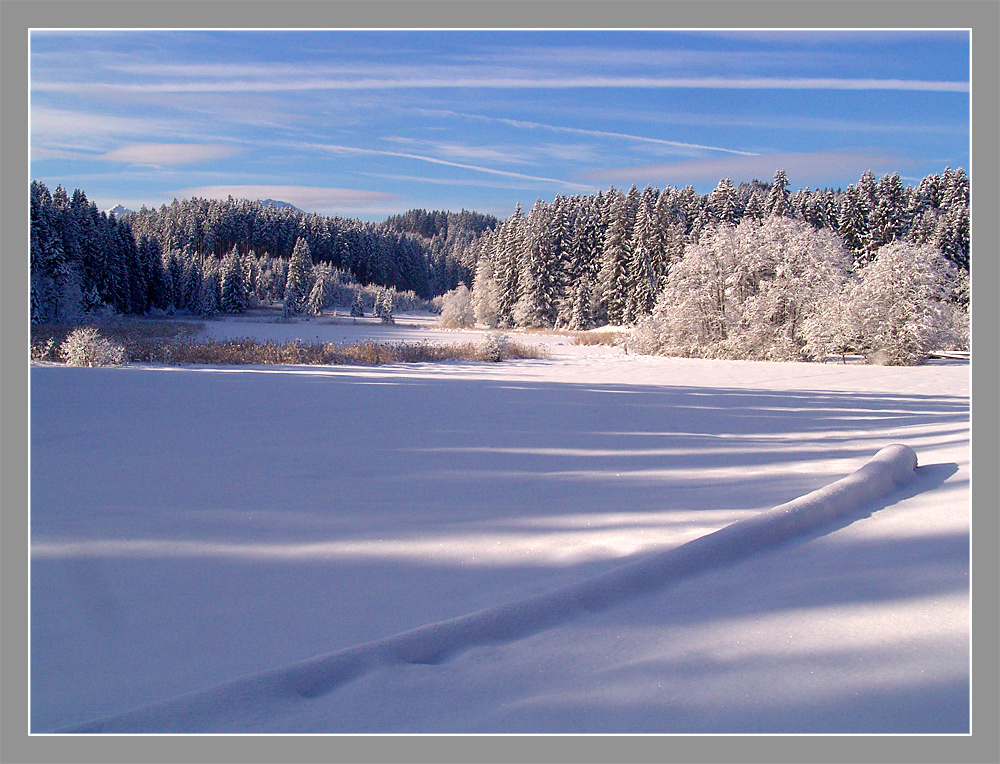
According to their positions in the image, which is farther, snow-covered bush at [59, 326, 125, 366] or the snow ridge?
snow-covered bush at [59, 326, 125, 366]

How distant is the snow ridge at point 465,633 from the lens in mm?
1983

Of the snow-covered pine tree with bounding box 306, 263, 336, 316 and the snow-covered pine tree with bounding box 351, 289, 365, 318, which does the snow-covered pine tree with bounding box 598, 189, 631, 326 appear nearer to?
the snow-covered pine tree with bounding box 351, 289, 365, 318

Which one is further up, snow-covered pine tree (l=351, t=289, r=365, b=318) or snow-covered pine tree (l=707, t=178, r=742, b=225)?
snow-covered pine tree (l=707, t=178, r=742, b=225)

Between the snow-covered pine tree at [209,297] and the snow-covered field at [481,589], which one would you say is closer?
the snow-covered field at [481,589]

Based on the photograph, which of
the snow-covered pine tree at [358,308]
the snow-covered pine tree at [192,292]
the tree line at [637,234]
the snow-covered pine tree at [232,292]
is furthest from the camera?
the snow-covered pine tree at [358,308]

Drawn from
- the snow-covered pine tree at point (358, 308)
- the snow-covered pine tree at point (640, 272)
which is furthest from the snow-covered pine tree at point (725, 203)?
the snow-covered pine tree at point (358, 308)

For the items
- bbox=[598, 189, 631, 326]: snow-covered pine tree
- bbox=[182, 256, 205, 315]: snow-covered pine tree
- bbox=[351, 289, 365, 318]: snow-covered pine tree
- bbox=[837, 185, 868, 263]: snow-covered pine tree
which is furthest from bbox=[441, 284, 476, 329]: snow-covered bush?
bbox=[837, 185, 868, 263]: snow-covered pine tree

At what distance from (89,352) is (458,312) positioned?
37.9 m

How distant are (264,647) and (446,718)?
839mm

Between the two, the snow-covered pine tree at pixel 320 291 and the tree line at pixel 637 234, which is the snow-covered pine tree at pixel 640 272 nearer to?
the tree line at pixel 637 234

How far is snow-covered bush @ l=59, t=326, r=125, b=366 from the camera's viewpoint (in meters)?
14.2

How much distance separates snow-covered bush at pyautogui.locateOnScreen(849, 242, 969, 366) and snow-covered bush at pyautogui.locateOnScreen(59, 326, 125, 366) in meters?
22.3
